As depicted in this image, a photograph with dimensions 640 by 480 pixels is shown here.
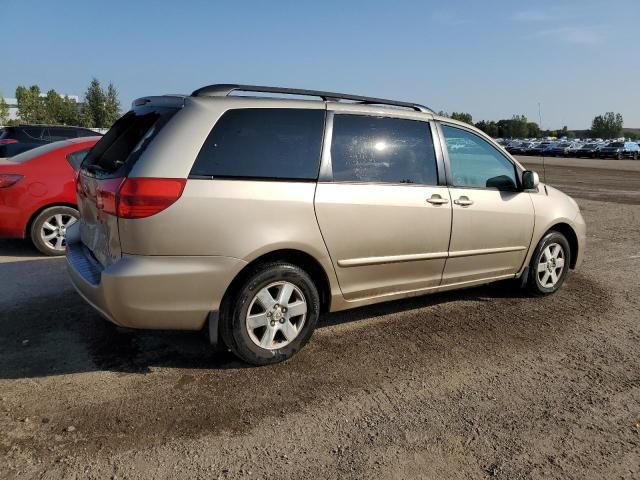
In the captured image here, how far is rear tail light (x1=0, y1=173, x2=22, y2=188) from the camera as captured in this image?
20.9 ft

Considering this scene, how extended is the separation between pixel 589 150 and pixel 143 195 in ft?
189

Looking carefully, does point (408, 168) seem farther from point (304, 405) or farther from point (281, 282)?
point (304, 405)

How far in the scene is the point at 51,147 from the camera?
22.4 feet

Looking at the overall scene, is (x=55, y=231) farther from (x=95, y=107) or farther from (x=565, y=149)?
(x=95, y=107)

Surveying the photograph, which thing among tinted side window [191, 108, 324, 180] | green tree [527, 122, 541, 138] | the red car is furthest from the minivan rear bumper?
green tree [527, 122, 541, 138]

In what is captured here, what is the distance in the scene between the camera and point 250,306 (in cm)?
361

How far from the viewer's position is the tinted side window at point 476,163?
15.4 feet

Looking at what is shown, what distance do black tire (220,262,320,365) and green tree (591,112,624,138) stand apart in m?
156

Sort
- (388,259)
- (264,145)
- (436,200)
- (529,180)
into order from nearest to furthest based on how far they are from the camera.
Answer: (264,145) → (388,259) → (436,200) → (529,180)

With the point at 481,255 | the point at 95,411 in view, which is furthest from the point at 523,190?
the point at 95,411

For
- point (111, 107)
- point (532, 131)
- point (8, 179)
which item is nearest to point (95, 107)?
point (111, 107)

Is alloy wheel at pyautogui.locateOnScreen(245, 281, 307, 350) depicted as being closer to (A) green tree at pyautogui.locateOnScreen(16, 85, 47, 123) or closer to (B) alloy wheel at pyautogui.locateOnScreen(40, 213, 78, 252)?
(B) alloy wheel at pyautogui.locateOnScreen(40, 213, 78, 252)

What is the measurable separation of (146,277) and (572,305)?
4055mm

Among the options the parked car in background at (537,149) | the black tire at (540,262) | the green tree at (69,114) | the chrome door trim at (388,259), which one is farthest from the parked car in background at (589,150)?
the green tree at (69,114)
